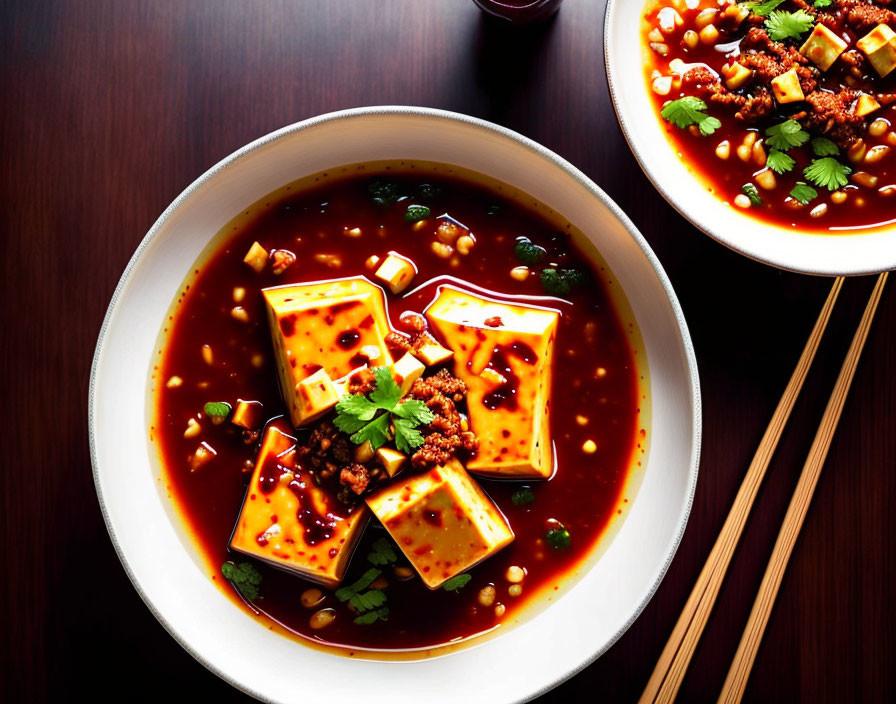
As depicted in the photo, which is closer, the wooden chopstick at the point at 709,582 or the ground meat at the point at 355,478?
the ground meat at the point at 355,478

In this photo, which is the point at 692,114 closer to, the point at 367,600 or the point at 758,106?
the point at 758,106

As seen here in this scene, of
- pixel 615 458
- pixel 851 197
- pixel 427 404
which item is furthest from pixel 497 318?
pixel 851 197

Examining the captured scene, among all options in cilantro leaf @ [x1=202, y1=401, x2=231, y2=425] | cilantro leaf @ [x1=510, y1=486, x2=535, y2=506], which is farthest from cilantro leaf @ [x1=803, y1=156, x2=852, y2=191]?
cilantro leaf @ [x1=202, y1=401, x2=231, y2=425]

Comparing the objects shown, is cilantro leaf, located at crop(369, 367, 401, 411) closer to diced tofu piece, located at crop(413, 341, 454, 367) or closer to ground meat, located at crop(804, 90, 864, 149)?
diced tofu piece, located at crop(413, 341, 454, 367)

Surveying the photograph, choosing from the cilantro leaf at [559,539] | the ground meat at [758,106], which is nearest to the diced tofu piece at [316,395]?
the cilantro leaf at [559,539]

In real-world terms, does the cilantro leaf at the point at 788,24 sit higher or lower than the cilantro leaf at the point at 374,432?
higher

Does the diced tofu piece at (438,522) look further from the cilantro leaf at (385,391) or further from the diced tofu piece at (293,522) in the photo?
the cilantro leaf at (385,391)
